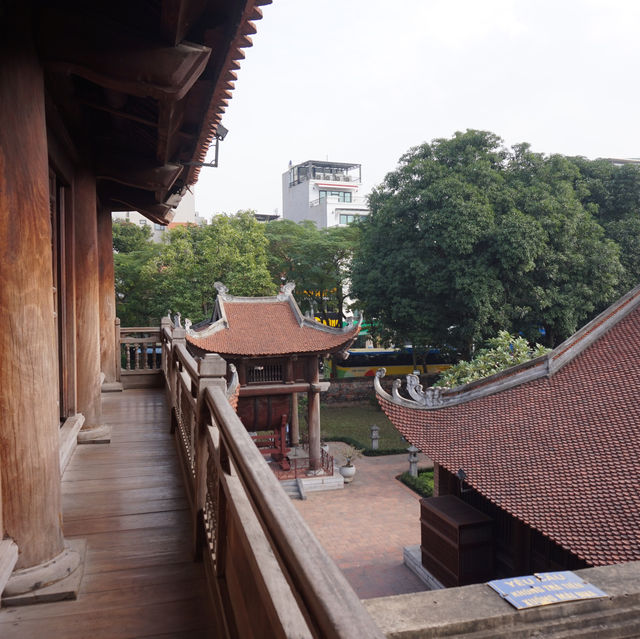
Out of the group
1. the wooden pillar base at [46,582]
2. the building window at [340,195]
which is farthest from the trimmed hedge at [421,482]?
the building window at [340,195]

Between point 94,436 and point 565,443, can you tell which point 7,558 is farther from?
point 565,443

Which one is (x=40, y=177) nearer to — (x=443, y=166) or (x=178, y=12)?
(x=178, y=12)

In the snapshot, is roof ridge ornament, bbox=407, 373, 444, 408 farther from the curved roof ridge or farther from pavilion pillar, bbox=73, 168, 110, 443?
pavilion pillar, bbox=73, 168, 110, 443

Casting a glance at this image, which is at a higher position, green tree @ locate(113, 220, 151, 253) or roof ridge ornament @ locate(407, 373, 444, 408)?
green tree @ locate(113, 220, 151, 253)

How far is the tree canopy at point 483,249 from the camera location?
23062 mm

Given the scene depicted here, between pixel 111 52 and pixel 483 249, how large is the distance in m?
22.2

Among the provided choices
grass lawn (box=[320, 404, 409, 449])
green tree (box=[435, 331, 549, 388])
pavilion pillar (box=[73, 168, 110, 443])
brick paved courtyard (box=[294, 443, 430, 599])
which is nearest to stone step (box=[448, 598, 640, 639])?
pavilion pillar (box=[73, 168, 110, 443])

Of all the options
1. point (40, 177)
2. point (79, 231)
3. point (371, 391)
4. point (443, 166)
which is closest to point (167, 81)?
point (40, 177)

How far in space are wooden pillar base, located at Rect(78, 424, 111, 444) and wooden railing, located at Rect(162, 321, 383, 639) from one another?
112 inches

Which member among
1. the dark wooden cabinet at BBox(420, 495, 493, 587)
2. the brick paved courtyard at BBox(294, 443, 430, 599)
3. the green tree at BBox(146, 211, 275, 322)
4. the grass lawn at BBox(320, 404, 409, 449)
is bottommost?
the brick paved courtyard at BBox(294, 443, 430, 599)

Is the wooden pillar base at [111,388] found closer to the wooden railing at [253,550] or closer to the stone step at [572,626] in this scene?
the wooden railing at [253,550]

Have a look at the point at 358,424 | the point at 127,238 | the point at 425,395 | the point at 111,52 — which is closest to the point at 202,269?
the point at 127,238

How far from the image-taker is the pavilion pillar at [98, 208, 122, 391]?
8906mm

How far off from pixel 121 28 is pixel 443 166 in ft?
75.9
